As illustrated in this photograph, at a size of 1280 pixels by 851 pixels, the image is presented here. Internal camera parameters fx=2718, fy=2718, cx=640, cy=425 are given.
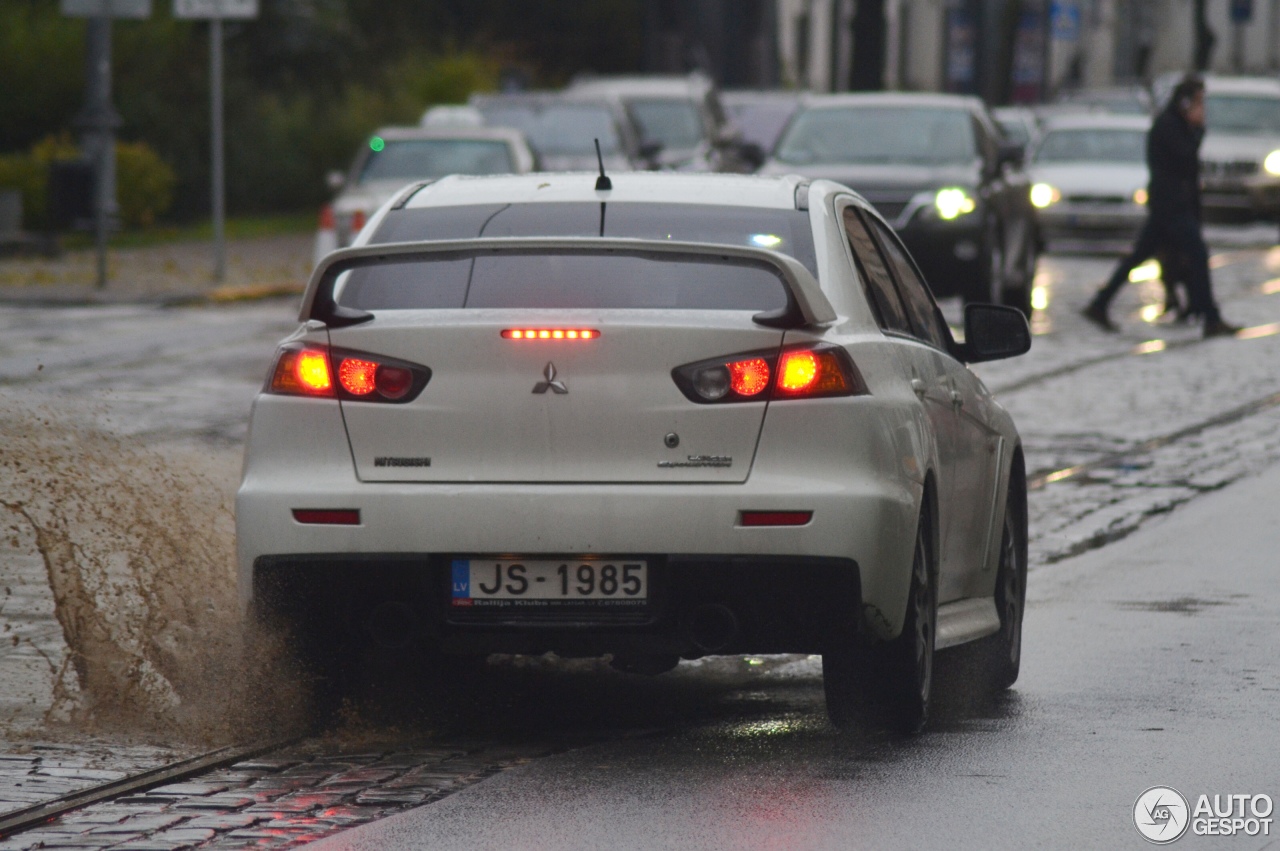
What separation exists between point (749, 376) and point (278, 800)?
4.88 ft

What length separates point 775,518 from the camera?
646 cm

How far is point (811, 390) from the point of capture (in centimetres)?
653

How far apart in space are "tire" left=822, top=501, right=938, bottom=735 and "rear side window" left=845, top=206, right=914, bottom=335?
0.66 metres

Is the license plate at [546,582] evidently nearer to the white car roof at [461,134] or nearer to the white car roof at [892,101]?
the white car roof at [892,101]

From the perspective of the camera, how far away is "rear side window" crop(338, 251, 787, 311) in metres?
6.69

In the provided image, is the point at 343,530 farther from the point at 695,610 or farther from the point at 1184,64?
the point at 1184,64

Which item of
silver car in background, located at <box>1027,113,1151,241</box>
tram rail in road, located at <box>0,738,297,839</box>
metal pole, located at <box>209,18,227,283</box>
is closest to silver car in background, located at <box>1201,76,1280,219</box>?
silver car in background, located at <box>1027,113,1151,241</box>

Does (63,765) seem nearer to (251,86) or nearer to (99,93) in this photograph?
(99,93)

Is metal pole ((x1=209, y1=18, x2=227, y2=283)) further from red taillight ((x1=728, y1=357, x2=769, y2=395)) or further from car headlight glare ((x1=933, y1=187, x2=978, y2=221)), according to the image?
red taillight ((x1=728, y1=357, x2=769, y2=395))

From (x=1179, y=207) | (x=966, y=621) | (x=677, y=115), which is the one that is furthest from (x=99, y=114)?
(x=966, y=621)

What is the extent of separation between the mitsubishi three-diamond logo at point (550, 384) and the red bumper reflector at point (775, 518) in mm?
526

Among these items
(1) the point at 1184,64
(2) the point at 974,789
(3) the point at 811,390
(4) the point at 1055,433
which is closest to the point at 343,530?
(3) the point at 811,390

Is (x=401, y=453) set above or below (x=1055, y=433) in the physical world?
above

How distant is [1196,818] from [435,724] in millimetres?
2153
